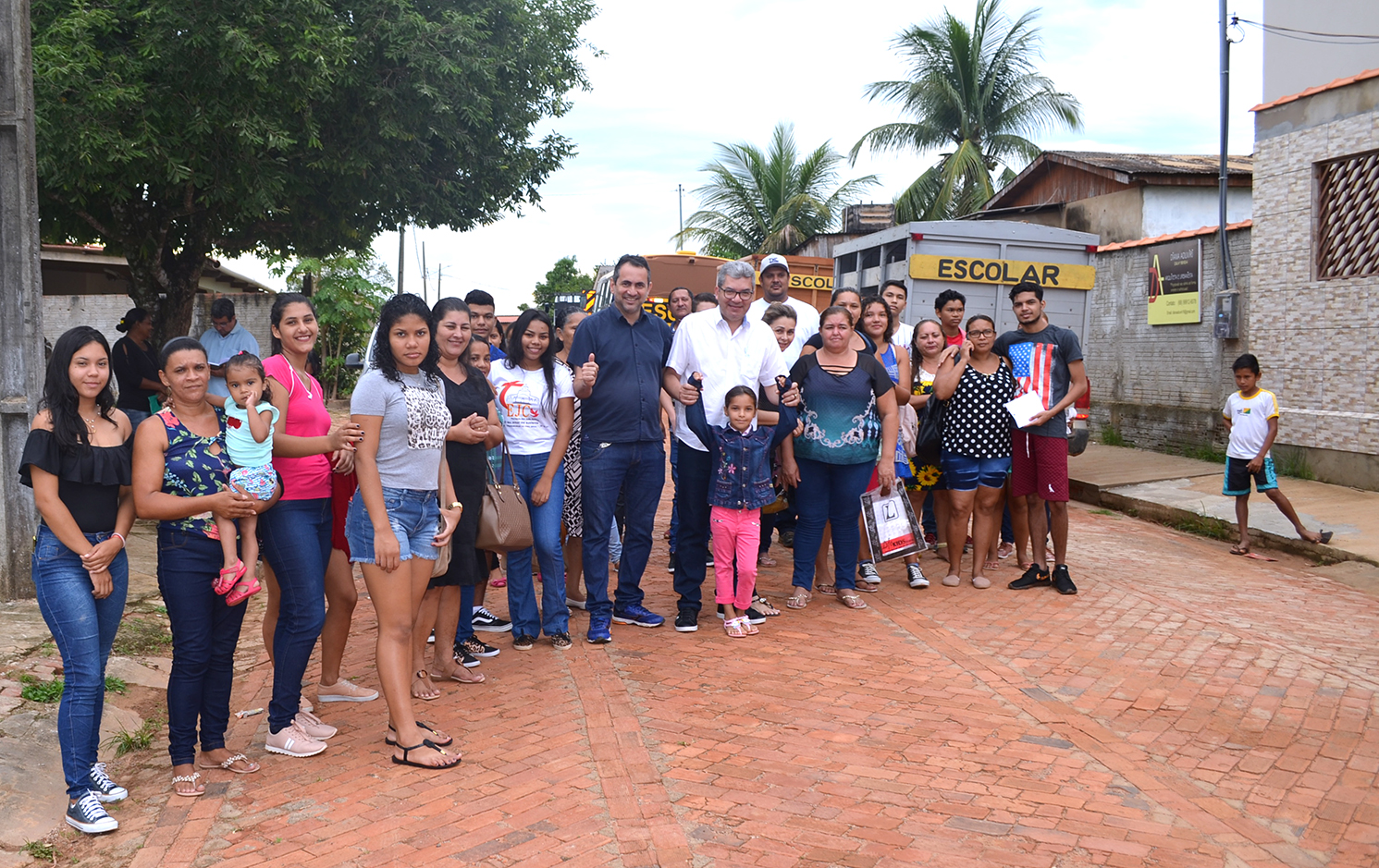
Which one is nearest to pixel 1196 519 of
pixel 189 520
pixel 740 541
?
pixel 740 541

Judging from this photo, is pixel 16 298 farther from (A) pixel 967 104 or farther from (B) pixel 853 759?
(A) pixel 967 104

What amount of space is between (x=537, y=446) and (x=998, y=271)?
27.4ft

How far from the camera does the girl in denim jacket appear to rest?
6.32 metres

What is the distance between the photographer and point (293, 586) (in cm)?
446

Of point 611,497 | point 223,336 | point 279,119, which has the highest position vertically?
point 279,119

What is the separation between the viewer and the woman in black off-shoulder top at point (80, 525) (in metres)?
3.78

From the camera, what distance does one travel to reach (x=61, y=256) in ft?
60.7

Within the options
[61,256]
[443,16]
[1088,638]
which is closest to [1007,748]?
[1088,638]

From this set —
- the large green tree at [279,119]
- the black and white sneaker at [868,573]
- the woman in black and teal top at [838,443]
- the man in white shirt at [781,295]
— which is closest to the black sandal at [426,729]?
the woman in black and teal top at [838,443]

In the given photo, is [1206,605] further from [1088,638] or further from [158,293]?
[158,293]

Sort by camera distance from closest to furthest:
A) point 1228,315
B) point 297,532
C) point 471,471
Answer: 1. point 297,532
2. point 471,471
3. point 1228,315

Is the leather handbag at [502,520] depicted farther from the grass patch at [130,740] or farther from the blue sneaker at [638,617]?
the grass patch at [130,740]

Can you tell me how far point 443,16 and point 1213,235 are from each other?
32.1 feet

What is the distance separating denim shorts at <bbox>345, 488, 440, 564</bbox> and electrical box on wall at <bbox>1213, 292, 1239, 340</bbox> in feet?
37.9
